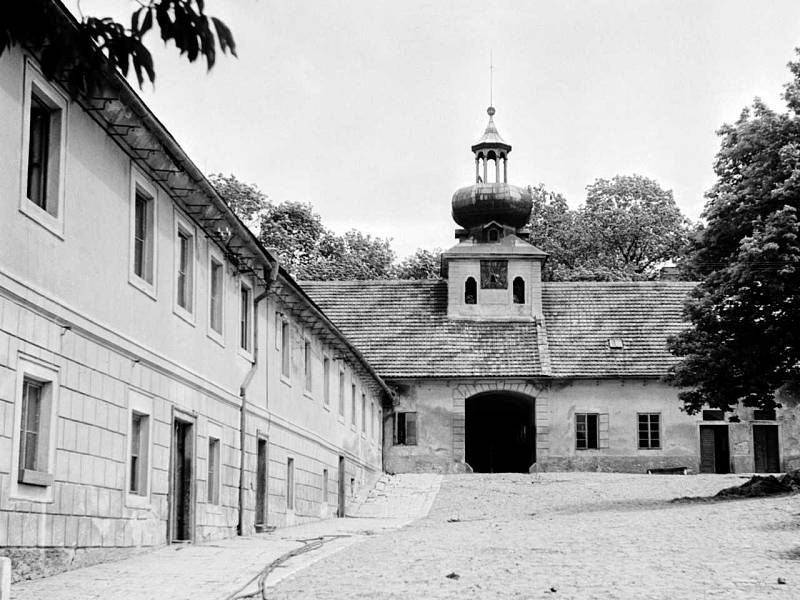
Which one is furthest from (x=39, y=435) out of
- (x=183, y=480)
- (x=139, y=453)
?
(x=183, y=480)

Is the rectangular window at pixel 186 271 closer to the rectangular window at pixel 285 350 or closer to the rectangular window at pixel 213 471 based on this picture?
the rectangular window at pixel 213 471

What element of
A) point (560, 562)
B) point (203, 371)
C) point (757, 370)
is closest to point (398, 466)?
point (757, 370)

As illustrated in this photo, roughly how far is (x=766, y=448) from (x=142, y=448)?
32.3 metres

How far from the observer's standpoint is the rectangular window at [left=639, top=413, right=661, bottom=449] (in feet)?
143

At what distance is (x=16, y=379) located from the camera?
38.5ft

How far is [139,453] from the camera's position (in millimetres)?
15930

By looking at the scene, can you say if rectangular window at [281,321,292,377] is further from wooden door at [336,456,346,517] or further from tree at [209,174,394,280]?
tree at [209,174,394,280]

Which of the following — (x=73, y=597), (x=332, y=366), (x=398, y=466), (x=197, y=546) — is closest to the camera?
(x=73, y=597)

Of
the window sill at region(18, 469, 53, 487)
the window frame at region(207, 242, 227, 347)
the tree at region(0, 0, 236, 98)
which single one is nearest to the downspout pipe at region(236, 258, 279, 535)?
the window frame at region(207, 242, 227, 347)

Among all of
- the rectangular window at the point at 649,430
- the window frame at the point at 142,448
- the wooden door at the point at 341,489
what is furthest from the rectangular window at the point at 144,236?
the rectangular window at the point at 649,430

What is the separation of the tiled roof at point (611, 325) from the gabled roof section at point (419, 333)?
1296 millimetres

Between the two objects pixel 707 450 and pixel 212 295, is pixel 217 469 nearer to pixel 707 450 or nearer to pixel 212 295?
pixel 212 295

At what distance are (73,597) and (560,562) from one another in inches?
227

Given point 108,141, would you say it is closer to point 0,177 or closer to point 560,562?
point 0,177
